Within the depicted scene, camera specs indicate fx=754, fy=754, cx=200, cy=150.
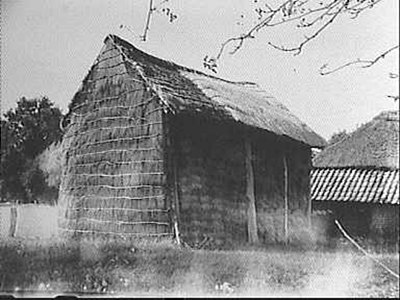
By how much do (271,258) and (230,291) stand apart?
9cm

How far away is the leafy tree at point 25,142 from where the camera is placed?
53.6 inches

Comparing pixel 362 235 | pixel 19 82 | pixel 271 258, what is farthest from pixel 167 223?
pixel 19 82

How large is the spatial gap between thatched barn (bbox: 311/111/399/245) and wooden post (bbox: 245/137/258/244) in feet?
0.34

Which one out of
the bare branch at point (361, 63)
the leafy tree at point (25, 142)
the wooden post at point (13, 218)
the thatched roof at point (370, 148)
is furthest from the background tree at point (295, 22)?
the wooden post at point (13, 218)

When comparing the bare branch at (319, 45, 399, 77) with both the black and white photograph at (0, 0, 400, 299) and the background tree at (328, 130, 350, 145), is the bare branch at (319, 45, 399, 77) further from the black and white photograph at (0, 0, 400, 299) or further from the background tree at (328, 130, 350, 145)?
the background tree at (328, 130, 350, 145)

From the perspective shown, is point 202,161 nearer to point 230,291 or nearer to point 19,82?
point 230,291

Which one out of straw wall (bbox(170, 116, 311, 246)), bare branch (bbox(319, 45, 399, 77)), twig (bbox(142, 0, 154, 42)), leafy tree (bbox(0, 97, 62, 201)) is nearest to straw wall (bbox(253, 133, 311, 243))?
straw wall (bbox(170, 116, 311, 246))

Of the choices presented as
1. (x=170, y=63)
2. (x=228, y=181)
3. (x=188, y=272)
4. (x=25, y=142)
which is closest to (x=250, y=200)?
(x=228, y=181)

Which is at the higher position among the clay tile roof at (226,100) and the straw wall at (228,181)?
the clay tile roof at (226,100)

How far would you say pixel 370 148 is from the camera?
121 centimetres

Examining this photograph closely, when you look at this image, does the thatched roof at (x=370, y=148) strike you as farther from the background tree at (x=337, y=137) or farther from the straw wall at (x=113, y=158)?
the straw wall at (x=113, y=158)

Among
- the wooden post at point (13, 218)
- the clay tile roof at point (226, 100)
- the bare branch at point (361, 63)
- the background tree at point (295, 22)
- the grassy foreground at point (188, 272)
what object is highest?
the background tree at point (295, 22)

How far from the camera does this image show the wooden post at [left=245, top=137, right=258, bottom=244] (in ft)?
4.10

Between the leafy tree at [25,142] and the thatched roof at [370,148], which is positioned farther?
the leafy tree at [25,142]
